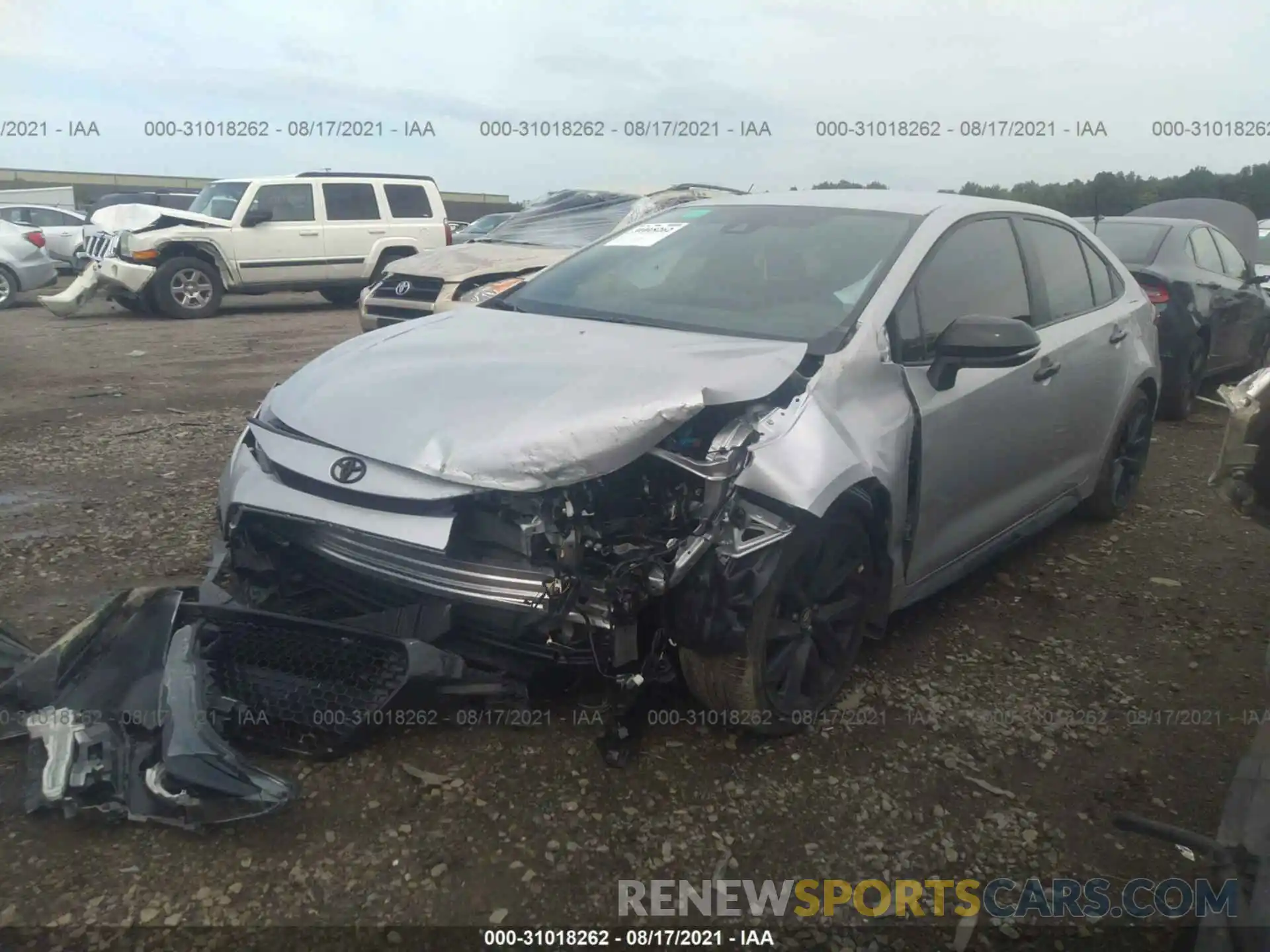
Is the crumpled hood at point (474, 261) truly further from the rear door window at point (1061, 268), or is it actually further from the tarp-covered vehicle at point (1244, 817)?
the tarp-covered vehicle at point (1244, 817)

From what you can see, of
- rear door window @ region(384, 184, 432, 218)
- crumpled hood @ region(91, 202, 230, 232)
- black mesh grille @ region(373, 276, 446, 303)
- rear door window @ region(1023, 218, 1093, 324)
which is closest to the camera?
rear door window @ region(1023, 218, 1093, 324)

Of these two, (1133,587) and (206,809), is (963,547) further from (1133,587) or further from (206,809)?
(206,809)

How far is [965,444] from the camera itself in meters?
3.42

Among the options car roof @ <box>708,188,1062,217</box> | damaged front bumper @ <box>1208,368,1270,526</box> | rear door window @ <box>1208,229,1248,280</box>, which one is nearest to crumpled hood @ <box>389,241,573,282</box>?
car roof @ <box>708,188,1062,217</box>

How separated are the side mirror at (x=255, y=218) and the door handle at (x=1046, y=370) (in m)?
11.4

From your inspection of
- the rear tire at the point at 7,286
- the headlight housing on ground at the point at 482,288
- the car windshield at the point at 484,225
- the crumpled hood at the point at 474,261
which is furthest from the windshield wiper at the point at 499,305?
the car windshield at the point at 484,225

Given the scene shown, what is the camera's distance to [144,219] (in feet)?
40.5

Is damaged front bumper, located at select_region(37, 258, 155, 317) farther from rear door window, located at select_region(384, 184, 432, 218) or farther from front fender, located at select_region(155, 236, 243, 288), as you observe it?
rear door window, located at select_region(384, 184, 432, 218)

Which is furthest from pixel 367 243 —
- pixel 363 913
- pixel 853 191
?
pixel 363 913

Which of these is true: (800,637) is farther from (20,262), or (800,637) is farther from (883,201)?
(20,262)

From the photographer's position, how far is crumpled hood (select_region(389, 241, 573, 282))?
329 inches

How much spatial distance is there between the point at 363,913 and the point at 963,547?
2.37 metres

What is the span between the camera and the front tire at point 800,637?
276 centimetres

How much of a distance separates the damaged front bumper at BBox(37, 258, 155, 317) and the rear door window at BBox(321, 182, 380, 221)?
2.52m
